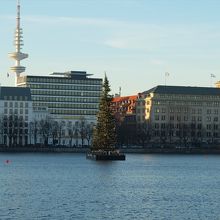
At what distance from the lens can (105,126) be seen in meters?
133

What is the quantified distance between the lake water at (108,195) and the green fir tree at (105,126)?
26.8 meters

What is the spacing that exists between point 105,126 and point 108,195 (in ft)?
198

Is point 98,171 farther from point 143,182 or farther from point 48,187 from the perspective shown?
point 48,187

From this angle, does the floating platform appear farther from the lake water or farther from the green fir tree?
the lake water

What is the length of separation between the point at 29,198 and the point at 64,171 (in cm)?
4007

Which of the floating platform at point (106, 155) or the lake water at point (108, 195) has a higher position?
the floating platform at point (106, 155)

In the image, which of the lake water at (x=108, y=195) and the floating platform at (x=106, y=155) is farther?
the floating platform at (x=106, y=155)

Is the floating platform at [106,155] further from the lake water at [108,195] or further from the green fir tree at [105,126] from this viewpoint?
the lake water at [108,195]

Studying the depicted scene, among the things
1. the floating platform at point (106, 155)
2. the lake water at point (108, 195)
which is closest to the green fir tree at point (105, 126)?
the floating platform at point (106, 155)

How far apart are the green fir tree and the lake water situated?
87.9ft

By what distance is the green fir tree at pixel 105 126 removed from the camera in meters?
132

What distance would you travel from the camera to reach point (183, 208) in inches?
2518

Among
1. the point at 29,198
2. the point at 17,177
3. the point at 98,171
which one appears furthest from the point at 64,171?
the point at 29,198

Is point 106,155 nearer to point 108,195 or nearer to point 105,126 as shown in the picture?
point 105,126
